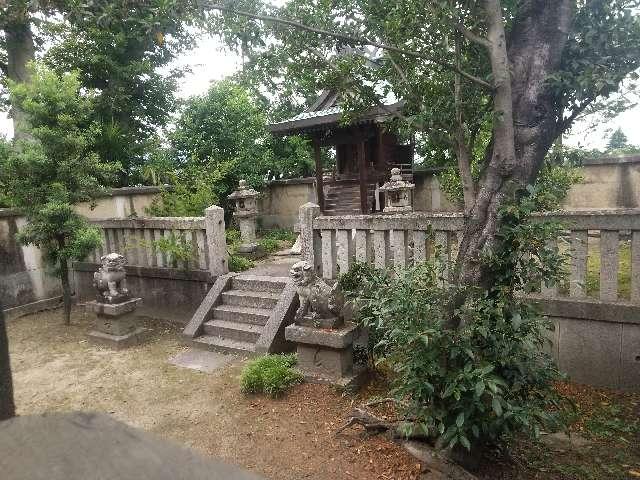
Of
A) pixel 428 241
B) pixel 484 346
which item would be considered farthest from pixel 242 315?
pixel 484 346

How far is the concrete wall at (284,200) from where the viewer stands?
595 inches

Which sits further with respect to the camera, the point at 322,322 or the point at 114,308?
the point at 114,308

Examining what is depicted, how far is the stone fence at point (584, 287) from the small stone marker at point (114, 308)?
4.16 metres

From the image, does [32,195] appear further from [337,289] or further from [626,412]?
[626,412]

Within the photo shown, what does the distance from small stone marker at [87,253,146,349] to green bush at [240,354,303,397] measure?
2952 millimetres

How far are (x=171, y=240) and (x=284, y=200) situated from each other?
25.6 ft

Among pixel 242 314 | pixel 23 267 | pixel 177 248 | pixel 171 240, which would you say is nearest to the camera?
pixel 242 314

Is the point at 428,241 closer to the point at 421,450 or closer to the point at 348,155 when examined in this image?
the point at 421,450

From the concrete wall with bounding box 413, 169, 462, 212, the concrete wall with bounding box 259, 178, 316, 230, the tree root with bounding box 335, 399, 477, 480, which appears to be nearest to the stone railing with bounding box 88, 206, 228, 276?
the tree root with bounding box 335, 399, 477, 480

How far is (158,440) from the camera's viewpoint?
115 cm

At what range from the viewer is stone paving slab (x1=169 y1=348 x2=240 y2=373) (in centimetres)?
611

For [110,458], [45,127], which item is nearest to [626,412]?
[110,458]

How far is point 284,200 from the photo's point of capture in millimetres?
15477

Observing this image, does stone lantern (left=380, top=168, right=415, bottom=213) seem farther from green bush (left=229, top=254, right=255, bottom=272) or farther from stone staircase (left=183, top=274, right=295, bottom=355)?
stone staircase (left=183, top=274, right=295, bottom=355)
